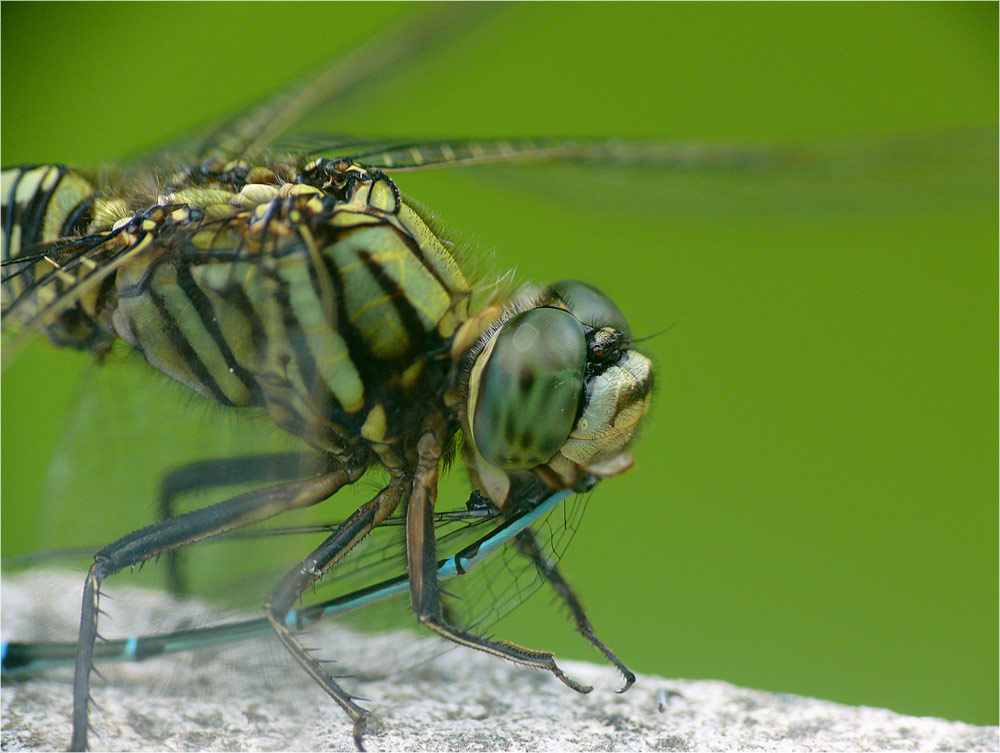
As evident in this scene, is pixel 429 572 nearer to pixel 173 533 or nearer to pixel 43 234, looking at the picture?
pixel 173 533

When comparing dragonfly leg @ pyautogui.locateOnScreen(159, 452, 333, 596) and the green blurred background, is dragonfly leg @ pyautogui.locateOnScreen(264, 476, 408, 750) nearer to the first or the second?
dragonfly leg @ pyautogui.locateOnScreen(159, 452, 333, 596)

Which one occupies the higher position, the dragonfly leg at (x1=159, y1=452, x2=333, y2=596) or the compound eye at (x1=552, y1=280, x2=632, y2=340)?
the compound eye at (x1=552, y1=280, x2=632, y2=340)

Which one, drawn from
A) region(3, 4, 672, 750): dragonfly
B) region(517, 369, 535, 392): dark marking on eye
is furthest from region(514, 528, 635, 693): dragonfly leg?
region(517, 369, 535, 392): dark marking on eye

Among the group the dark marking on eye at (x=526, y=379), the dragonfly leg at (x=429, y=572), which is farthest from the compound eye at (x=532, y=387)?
the dragonfly leg at (x=429, y=572)

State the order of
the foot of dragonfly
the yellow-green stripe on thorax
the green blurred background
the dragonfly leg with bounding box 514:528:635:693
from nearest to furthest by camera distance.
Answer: the foot of dragonfly → the yellow-green stripe on thorax → the dragonfly leg with bounding box 514:528:635:693 → the green blurred background

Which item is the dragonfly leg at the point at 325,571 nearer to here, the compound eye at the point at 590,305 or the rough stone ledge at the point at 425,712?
the rough stone ledge at the point at 425,712

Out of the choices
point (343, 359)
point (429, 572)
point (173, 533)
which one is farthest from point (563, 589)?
point (173, 533)
